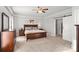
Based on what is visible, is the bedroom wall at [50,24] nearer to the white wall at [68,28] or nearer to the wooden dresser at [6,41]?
the white wall at [68,28]

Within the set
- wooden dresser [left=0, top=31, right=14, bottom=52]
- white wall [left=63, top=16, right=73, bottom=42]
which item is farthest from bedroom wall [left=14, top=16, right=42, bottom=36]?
wooden dresser [left=0, top=31, right=14, bottom=52]

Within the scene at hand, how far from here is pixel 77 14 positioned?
466 cm

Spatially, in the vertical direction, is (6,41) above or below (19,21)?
below

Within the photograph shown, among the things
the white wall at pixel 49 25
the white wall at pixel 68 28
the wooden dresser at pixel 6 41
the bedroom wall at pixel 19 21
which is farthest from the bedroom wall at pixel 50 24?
the wooden dresser at pixel 6 41

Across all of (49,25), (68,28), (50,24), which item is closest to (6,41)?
(68,28)

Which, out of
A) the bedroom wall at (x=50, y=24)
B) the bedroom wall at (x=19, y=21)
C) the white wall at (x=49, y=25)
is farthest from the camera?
the bedroom wall at (x=19, y=21)

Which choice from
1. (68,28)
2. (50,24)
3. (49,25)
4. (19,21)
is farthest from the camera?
(19,21)

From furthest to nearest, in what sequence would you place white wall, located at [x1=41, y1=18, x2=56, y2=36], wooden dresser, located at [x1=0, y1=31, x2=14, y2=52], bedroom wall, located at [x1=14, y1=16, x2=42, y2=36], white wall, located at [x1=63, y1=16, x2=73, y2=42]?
1. bedroom wall, located at [x1=14, y1=16, x2=42, y2=36]
2. white wall, located at [x1=41, y1=18, x2=56, y2=36]
3. white wall, located at [x1=63, y1=16, x2=73, y2=42]
4. wooden dresser, located at [x1=0, y1=31, x2=14, y2=52]

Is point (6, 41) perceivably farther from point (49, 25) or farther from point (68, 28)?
point (49, 25)

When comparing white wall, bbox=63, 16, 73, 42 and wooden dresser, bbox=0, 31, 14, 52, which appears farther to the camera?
white wall, bbox=63, 16, 73, 42

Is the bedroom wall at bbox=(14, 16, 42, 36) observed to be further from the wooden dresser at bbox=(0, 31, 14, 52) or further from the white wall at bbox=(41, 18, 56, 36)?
the wooden dresser at bbox=(0, 31, 14, 52)

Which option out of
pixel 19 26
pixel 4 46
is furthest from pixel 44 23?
pixel 4 46
